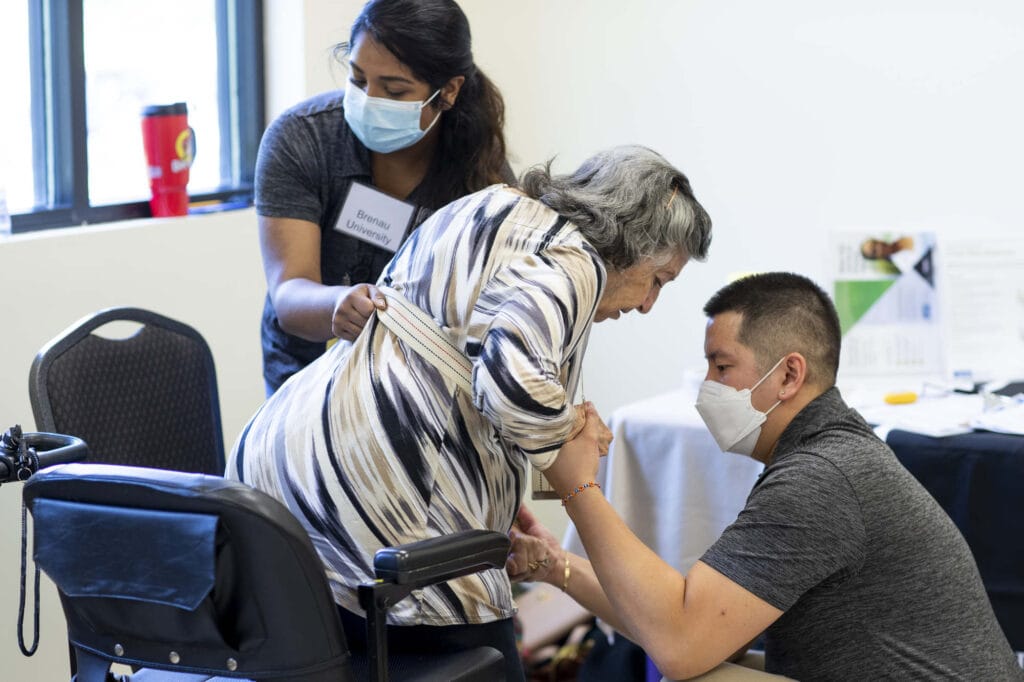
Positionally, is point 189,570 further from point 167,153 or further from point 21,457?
point 167,153

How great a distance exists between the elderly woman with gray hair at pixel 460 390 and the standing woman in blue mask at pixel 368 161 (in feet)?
1.27

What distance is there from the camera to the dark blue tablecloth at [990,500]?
247 centimetres

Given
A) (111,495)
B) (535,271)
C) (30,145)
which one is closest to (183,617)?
(111,495)

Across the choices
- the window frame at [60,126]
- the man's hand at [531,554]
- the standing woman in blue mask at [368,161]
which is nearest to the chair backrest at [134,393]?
the standing woman in blue mask at [368,161]

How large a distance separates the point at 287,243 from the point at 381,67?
1.11 feet

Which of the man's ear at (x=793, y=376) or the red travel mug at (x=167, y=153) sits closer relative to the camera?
the man's ear at (x=793, y=376)

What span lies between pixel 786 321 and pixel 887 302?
4.64ft

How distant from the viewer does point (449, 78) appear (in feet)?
6.31

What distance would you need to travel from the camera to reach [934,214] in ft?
11.0

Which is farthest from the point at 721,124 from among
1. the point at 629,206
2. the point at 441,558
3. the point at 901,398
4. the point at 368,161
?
the point at 441,558

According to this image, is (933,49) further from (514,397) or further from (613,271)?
(514,397)

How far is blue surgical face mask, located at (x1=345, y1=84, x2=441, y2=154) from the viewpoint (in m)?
1.91

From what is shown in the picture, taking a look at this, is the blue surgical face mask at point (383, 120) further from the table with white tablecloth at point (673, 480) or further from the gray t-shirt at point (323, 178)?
the table with white tablecloth at point (673, 480)

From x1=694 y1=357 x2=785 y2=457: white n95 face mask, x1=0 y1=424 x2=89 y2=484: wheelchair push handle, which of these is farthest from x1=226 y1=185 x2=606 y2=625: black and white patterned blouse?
x1=694 y1=357 x2=785 y2=457: white n95 face mask
